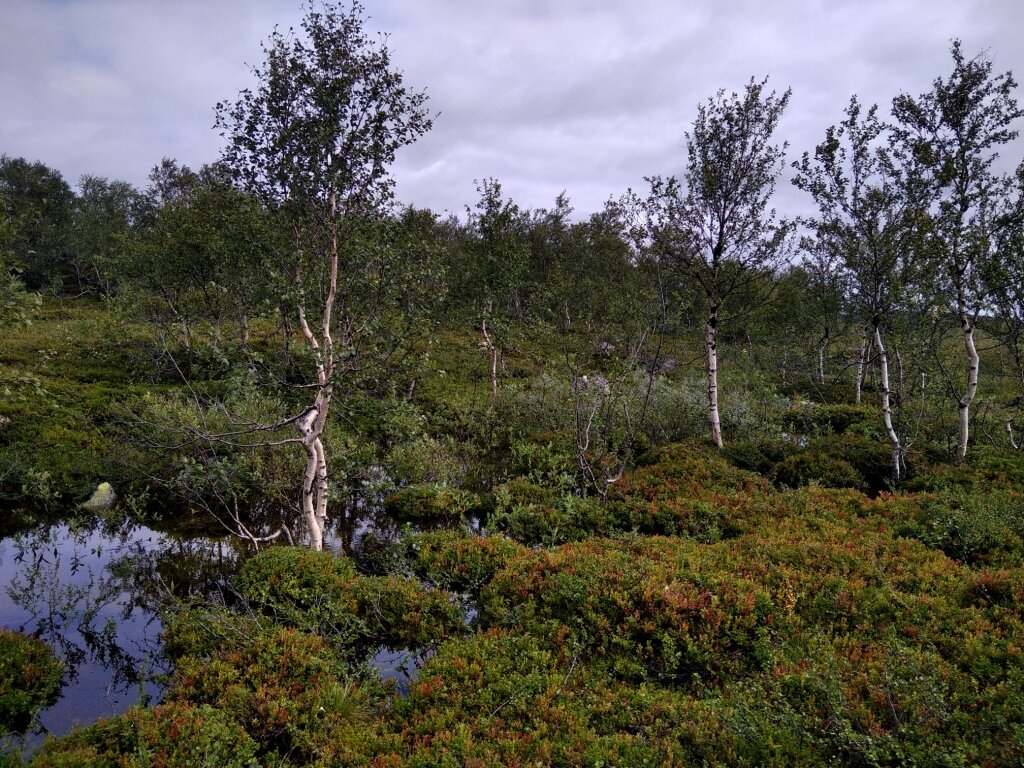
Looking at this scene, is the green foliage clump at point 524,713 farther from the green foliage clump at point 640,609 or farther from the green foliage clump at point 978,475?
the green foliage clump at point 978,475

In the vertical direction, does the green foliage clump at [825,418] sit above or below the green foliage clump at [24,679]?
above

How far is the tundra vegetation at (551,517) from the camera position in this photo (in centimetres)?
588

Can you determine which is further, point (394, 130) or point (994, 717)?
point (394, 130)

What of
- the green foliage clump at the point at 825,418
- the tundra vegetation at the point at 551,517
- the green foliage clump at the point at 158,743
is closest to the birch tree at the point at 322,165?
the tundra vegetation at the point at 551,517

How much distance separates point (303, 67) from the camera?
969 cm

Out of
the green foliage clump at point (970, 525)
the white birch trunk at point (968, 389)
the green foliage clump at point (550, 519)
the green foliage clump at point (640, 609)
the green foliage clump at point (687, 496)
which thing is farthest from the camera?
the white birch trunk at point (968, 389)

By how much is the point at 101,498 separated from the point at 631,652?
1476cm

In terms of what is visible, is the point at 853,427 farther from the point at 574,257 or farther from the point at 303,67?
the point at 574,257

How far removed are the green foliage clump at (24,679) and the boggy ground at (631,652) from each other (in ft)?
5.07

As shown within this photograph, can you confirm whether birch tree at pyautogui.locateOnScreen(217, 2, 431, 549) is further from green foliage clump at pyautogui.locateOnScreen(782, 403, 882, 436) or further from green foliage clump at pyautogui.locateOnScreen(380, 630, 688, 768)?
green foliage clump at pyautogui.locateOnScreen(782, 403, 882, 436)

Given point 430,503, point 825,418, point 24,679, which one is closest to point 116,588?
point 24,679

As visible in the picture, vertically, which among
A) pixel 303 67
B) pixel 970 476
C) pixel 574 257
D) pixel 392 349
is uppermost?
pixel 574 257

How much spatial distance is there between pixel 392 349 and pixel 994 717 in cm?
978

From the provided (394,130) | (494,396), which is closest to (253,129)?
(394,130)
